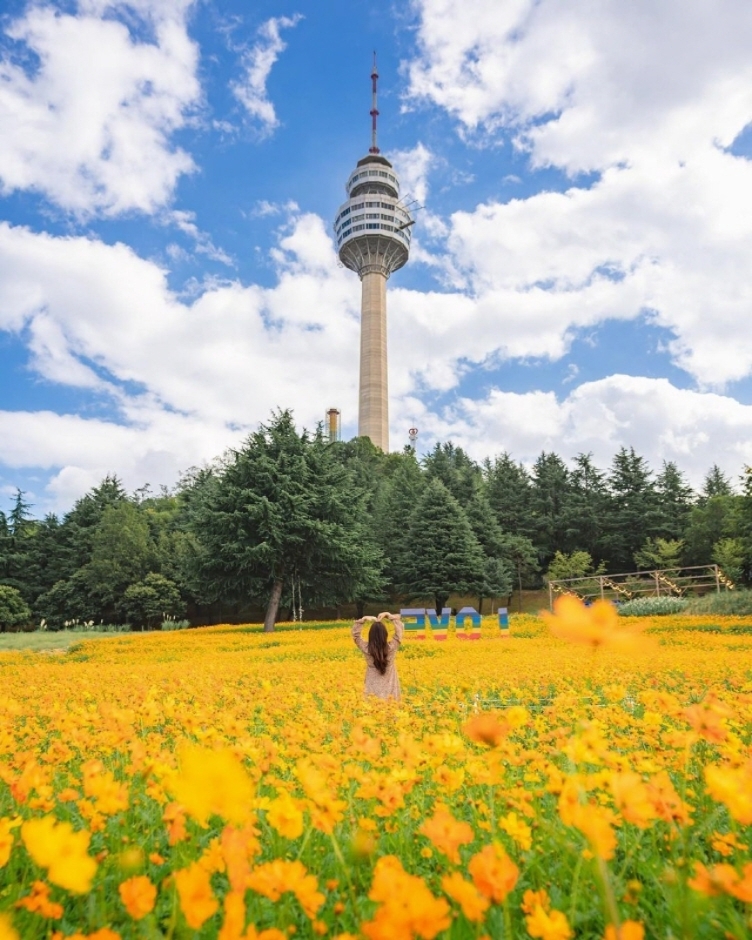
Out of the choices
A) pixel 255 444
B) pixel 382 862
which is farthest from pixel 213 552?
pixel 382 862

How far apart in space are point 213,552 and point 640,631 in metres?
23.4

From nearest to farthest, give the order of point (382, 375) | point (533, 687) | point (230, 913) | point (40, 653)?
point (230, 913) < point (533, 687) < point (40, 653) < point (382, 375)

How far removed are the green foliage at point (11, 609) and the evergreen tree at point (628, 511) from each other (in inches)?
1325

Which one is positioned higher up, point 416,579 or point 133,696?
point 416,579

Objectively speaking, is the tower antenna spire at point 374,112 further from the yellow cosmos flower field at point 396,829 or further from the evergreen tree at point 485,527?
the yellow cosmos flower field at point 396,829

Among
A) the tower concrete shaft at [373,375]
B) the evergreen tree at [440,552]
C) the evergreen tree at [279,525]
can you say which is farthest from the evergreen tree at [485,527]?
the tower concrete shaft at [373,375]

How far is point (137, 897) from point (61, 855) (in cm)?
26

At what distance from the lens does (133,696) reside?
19.1ft

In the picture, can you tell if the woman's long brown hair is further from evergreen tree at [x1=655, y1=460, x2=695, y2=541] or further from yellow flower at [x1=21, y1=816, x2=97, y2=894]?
evergreen tree at [x1=655, y1=460, x2=695, y2=541]

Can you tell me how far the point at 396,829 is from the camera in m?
2.28

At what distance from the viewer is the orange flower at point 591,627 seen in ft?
2.91

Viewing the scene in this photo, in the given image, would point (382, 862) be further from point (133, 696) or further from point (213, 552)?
point (213, 552)

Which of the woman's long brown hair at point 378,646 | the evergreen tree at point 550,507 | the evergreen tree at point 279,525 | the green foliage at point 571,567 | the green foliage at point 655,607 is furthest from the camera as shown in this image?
the evergreen tree at point 550,507

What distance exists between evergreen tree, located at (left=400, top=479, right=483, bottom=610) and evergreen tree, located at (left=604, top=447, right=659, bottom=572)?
11.8m
